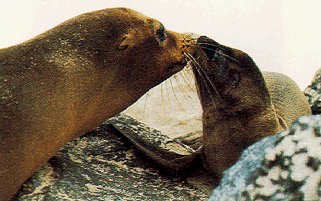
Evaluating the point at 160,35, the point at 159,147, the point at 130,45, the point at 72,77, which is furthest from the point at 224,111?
the point at 72,77

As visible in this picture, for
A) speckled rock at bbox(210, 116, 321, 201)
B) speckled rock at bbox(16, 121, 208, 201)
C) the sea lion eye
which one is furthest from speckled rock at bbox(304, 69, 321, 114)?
speckled rock at bbox(210, 116, 321, 201)

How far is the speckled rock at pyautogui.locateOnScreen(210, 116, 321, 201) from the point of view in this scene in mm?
1286

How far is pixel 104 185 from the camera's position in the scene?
3.04 m

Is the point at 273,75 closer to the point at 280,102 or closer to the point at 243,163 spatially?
the point at 280,102

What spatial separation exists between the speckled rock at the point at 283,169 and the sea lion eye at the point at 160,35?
1.70 meters

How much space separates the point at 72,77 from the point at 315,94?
236 centimetres

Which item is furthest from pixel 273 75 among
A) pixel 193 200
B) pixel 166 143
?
pixel 193 200

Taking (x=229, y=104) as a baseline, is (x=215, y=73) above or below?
above

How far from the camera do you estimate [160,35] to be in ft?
10.4

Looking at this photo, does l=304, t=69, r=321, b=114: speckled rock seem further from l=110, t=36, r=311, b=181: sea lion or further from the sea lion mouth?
the sea lion mouth

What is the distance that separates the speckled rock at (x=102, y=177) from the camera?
2832 mm

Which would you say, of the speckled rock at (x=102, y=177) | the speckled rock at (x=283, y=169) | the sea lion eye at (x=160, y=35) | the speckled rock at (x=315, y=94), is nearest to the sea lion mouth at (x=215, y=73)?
the sea lion eye at (x=160, y=35)

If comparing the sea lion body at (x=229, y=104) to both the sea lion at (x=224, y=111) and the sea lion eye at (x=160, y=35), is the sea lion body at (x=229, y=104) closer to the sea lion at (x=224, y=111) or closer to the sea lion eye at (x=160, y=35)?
the sea lion at (x=224, y=111)

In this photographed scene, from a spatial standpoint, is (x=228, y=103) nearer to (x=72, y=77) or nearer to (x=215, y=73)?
(x=215, y=73)
